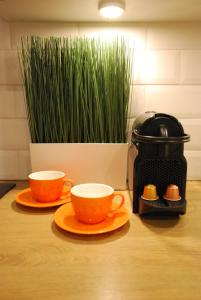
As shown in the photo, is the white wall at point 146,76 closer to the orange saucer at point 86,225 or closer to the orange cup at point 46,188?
the orange cup at point 46,188

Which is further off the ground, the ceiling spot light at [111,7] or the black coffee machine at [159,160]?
the ceiling spot light at [111,7]

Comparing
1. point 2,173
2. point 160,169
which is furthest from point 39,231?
point 2,173

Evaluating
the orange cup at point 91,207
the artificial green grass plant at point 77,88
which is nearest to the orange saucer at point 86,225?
the orange cup at point 91,207

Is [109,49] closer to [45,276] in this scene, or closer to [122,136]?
[122,136]

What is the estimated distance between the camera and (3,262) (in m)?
0.41

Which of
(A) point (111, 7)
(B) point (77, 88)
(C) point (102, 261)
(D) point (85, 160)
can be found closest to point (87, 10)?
(A) point (111, 7)

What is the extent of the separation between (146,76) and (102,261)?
0.64m

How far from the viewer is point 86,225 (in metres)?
0.53

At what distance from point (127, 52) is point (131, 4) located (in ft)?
0.47

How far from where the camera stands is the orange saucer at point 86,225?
19.7 inches

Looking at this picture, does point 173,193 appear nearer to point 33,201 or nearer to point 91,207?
point 91,207

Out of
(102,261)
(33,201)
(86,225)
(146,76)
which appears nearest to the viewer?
(102,261)

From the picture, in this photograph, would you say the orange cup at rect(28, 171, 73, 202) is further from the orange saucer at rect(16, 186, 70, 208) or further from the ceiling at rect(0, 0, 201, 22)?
the ceiling at rect(0, 0, 201, 22)

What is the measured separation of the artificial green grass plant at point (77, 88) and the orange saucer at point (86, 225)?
257 millimetres
